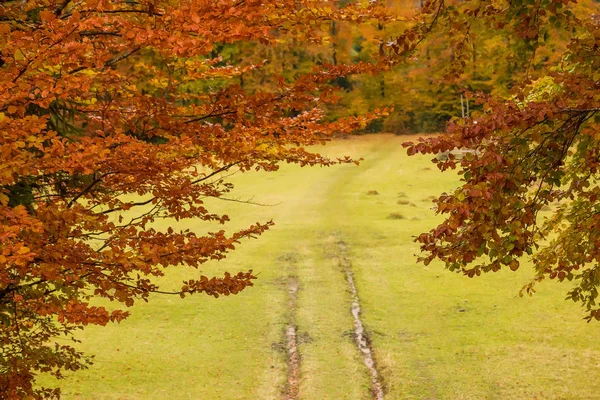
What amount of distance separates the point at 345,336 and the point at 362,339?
409 millimetres

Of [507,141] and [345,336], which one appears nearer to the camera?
[507,141]

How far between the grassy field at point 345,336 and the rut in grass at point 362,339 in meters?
0.11

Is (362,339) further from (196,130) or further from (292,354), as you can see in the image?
(196,130)

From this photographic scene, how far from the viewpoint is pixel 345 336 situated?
13.7 metres

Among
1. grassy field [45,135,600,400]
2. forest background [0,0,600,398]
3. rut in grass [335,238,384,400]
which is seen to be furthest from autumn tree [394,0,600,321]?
grassy field [45,135,600,400]

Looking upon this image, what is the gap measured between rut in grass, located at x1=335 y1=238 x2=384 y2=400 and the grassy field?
0.11 metres

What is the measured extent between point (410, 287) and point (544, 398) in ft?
21.6

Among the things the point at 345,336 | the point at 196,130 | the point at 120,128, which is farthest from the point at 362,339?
the point at 120,128

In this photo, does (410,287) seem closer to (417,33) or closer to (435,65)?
(417,33)

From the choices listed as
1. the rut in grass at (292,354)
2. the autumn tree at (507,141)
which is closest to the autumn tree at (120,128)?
the autumn tree at (507,141)

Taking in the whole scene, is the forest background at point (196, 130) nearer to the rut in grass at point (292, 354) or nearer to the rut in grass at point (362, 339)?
the rut in grass at point (292, 354)

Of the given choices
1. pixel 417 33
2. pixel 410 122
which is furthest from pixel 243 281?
pixel 410 122

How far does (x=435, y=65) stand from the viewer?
47969mm

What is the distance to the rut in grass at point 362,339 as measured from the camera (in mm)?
11383
